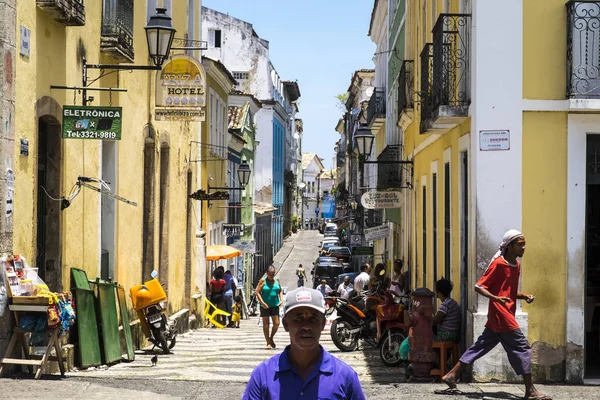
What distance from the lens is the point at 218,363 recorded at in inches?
543

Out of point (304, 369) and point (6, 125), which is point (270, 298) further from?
point (304, 369)

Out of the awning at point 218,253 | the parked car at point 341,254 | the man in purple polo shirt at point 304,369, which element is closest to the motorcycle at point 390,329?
the man in purple polo shirt at point 304,369

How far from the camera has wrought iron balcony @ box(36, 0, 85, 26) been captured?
36.0ft

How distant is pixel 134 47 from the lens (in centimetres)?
1619

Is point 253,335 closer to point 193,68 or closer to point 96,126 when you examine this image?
point 193,68

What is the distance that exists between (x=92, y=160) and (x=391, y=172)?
36.7 feet

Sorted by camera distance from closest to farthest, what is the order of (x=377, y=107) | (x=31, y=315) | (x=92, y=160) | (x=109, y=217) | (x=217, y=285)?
(x=31, y=315)
(x=92, y=160)
(x=109, y=217)
(x=217, y=285)
(x=377, y=107)

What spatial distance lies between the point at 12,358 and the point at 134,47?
7.09 metres

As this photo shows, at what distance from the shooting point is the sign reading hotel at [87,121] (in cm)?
1112

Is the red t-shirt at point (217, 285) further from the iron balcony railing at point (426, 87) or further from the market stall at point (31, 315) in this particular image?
the market stall at point (31, 315)

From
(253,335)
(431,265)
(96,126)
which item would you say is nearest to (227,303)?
(253,335)

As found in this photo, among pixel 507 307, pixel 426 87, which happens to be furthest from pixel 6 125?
pixel 426 87

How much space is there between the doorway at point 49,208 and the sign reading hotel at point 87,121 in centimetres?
80

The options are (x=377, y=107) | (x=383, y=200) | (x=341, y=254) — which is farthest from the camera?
(x=341, y=254)
